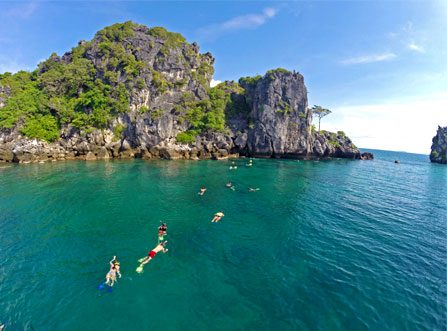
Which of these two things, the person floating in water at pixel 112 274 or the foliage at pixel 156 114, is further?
the foliage at pixel 156 114

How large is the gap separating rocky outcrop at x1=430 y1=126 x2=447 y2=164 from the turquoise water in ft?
338

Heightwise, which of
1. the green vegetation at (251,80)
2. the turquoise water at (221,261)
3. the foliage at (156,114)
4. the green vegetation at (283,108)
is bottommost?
the turquoise water at (221,261)

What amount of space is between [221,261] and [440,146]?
5492 inches

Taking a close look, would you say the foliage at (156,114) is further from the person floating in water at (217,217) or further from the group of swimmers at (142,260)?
the group of swimmers at (142,260)

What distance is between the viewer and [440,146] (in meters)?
103

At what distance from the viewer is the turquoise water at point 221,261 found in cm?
1097

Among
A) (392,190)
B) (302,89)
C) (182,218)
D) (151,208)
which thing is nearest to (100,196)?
(151,208)

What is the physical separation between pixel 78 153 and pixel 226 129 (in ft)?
152

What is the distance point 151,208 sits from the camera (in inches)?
1003

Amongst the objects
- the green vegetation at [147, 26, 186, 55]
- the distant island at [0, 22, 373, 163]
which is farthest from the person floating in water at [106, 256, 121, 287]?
the green vegetation at [147, 26, 186, 55]

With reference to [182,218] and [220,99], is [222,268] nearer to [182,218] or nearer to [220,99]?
[182,218]

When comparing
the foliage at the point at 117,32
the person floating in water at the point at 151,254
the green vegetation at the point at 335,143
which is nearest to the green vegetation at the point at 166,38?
the foliage at the point at 117,32

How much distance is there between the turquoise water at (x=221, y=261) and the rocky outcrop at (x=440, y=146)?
4054 inches

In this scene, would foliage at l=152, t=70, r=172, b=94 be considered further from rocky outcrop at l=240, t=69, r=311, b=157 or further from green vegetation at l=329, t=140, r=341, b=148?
green vegetation at l=329, t=140, r=341, b=148
